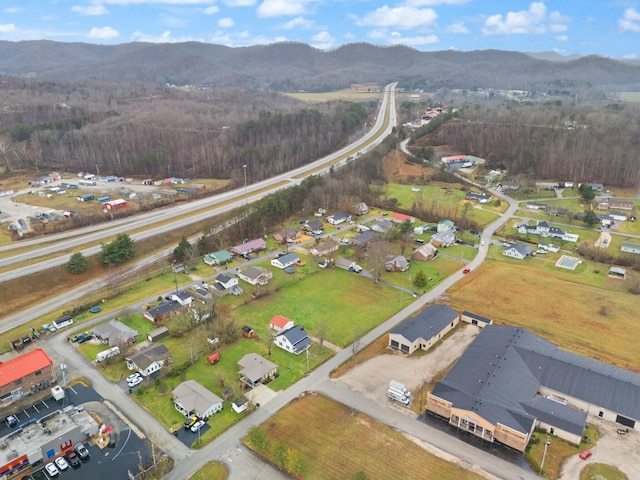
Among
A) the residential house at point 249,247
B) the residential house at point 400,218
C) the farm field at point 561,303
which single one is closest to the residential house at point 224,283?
the residential house at point 249,247

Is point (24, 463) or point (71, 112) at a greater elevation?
point (71, 112)

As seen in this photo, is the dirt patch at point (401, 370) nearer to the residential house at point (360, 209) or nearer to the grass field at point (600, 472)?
the grass field at point (600, 472)

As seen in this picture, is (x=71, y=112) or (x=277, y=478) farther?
(x=71, y=112)

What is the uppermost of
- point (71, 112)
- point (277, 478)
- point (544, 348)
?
point (71, 112)

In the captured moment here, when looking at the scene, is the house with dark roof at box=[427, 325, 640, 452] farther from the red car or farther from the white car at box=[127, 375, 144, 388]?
the white car at box=[127, 375, 144, 388]

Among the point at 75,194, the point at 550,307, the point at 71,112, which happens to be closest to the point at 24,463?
the point at 550,307

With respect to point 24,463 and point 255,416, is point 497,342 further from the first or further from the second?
point 24,463

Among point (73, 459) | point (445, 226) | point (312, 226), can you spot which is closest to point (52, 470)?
point (73, 459)
